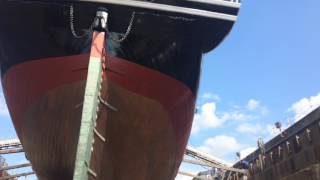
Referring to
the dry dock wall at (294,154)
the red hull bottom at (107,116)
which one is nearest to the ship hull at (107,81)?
the red hull bottom at (107,116)

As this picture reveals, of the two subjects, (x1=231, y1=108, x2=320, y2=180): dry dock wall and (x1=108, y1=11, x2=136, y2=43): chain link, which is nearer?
(x1=108, y1=11, x2=136, y2=43): chain link

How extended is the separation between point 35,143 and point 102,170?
65.5 inches

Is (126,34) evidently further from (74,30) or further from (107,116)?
(107,116)

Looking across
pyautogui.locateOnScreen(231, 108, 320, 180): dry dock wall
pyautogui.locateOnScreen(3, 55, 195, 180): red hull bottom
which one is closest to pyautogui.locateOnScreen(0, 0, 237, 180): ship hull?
pyautogui.locateOnScreen(3, 55, 195, 180): red hull bottom

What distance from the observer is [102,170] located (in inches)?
240

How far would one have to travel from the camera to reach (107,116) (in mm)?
6035

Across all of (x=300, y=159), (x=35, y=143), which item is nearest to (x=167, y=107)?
(x=35, y=143)

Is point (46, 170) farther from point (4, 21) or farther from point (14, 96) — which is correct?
point (4, 21)

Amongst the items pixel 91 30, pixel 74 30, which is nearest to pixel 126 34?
pixel 91 30

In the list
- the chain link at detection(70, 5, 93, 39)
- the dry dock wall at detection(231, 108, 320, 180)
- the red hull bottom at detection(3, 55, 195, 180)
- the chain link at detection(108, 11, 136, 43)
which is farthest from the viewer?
the dry dock wall at detection(231, 108, 320, 180)

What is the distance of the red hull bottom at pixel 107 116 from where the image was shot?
612 cm

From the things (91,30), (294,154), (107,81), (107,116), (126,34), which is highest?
(294,154)

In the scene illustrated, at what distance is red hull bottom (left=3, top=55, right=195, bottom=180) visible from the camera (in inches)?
241

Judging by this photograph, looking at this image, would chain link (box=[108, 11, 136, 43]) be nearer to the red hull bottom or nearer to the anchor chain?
the anchor chain
